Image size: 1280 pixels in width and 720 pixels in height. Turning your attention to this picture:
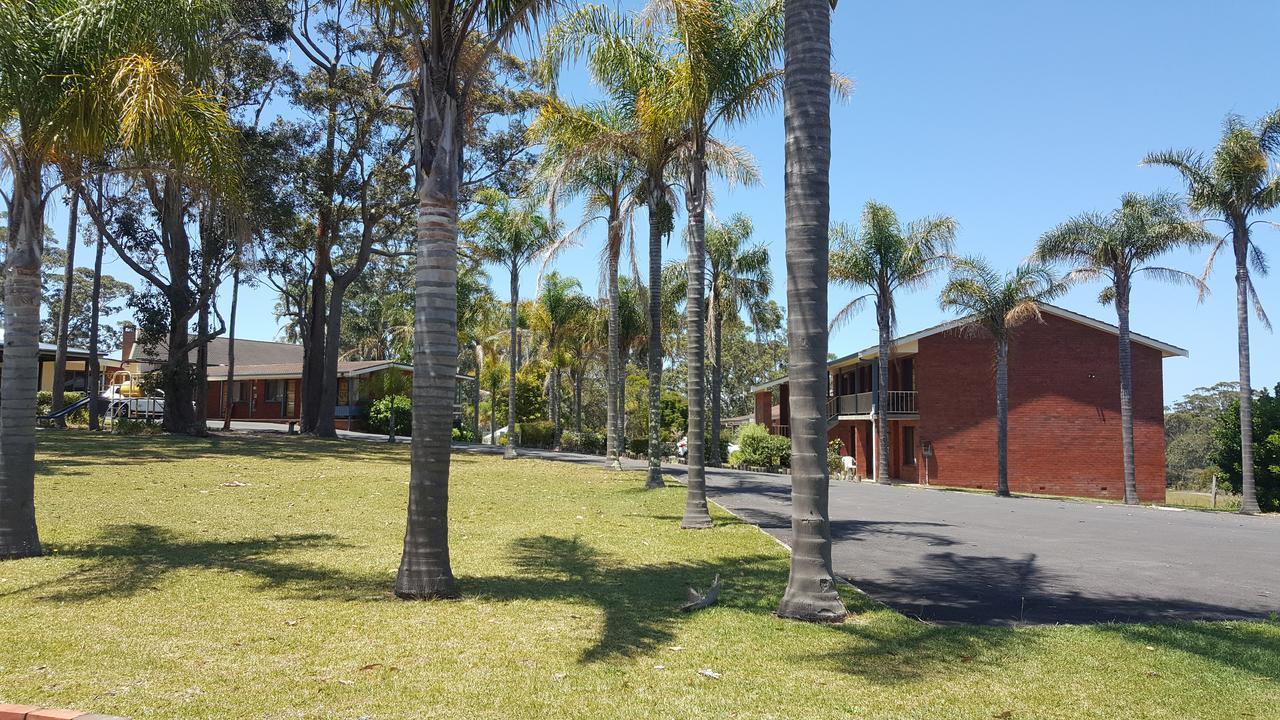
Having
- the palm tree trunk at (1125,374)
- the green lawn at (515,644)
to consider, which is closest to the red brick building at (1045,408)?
the palm tree trunk at (1125,374)

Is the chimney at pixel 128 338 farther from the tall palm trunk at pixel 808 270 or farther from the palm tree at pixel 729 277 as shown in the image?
the tall palm trunk at pixel 808 270

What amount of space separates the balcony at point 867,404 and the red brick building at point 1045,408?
1162 millimetres

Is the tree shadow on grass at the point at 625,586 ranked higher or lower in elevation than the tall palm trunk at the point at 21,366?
lower

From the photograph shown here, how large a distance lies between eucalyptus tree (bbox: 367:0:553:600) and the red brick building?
2775 cm

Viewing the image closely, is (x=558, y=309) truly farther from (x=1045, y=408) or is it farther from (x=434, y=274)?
(x=434, y=274)

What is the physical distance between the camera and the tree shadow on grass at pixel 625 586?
6.55 m

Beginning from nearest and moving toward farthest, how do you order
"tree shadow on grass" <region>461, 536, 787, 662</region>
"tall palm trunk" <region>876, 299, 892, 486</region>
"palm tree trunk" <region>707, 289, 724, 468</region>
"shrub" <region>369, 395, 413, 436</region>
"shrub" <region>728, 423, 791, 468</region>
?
1. "tree shadow on grass" <region>461, 536, 787, 662</region>
2. "tall palm trunk" <region>876, 299, 892, 486</region>
3. "shrub" <region>728, 423, 791, 468</region>
4. "palm tree trunk" <region>707, 289, 724, 468</region>
5. "shrub" <region>369, 395, 413, 436</region>

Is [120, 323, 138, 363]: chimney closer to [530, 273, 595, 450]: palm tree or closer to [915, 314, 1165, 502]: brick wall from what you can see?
[530, 273, 595, 450]: palm tree

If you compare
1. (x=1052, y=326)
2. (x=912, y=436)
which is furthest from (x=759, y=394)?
(x=1052, y=326)

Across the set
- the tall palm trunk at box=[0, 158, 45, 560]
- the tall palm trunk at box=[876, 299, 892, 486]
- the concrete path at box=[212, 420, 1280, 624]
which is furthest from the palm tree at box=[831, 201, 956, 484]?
the tall palm trunk at box=[0, 158, 45, 560]

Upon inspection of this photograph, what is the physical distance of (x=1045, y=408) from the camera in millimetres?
33125

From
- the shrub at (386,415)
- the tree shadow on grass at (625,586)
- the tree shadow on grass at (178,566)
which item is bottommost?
the tree shadow on grass at (625,586)

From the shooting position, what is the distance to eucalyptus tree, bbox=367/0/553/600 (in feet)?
25.1

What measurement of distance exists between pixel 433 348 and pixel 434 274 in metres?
0.68
